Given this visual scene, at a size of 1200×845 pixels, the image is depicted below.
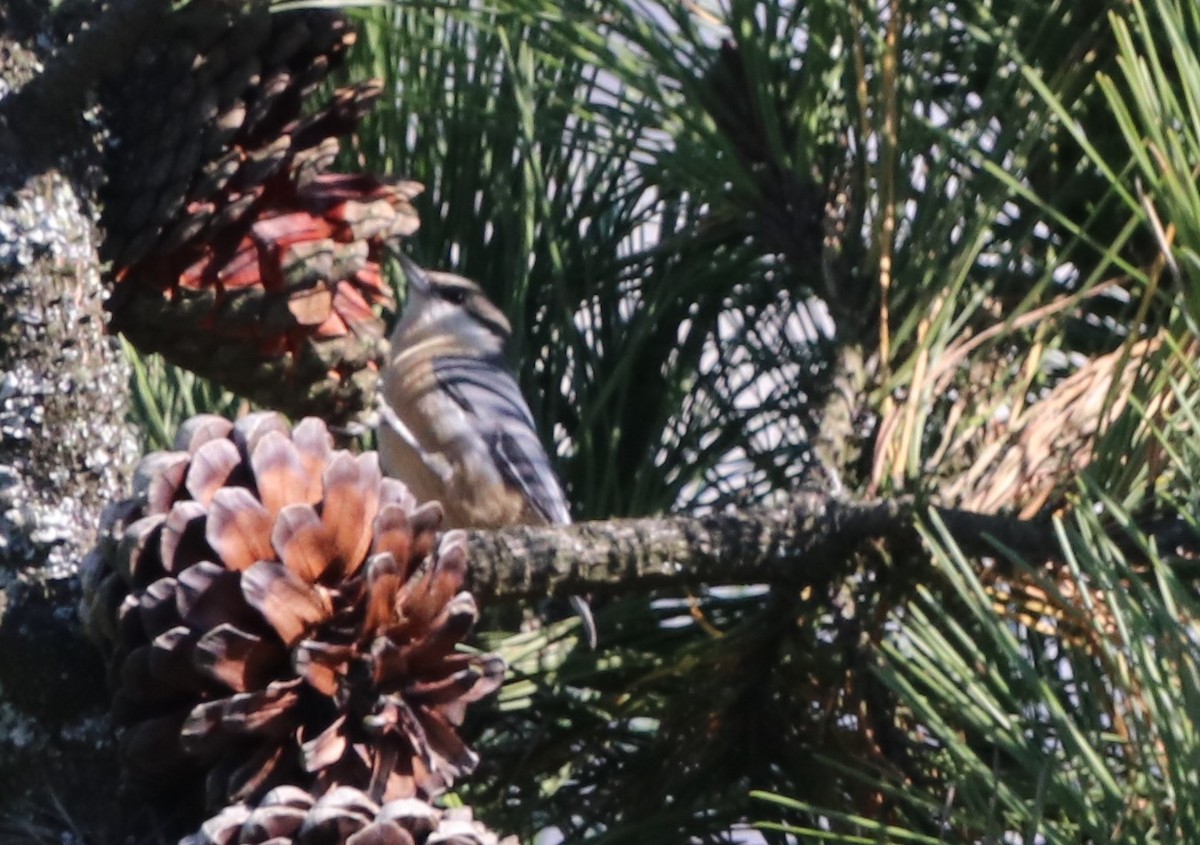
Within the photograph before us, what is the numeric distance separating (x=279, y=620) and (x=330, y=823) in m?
0.09

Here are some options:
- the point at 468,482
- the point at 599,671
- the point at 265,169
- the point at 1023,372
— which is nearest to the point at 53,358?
the point at 265,169

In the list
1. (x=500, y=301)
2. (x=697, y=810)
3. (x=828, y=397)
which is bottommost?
(x=697, y=810)

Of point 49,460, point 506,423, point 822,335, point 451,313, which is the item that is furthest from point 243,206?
point 451,313

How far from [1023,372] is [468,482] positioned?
1.79m

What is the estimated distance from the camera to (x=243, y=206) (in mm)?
902

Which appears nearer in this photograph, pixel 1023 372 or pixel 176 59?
pixel 176 59

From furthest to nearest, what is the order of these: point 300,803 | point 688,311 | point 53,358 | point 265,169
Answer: point 688,311
point 265,169
point 53,358
point 300,803

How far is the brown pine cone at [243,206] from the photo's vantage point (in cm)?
88

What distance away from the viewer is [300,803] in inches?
25.6

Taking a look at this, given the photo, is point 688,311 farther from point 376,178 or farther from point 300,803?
point 300,803

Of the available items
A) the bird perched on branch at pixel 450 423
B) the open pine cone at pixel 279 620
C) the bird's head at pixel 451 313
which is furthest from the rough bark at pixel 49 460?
the bird perched on branch at pixel 450 423

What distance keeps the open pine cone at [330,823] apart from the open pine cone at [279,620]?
0.8 inches

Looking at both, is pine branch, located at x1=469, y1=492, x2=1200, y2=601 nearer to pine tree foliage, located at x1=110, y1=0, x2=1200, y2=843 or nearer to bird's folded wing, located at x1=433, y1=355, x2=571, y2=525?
pine tree foliage, located at x1=110, y1=0, x2=1200, y2=843

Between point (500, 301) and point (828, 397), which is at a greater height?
point (500, 301)
